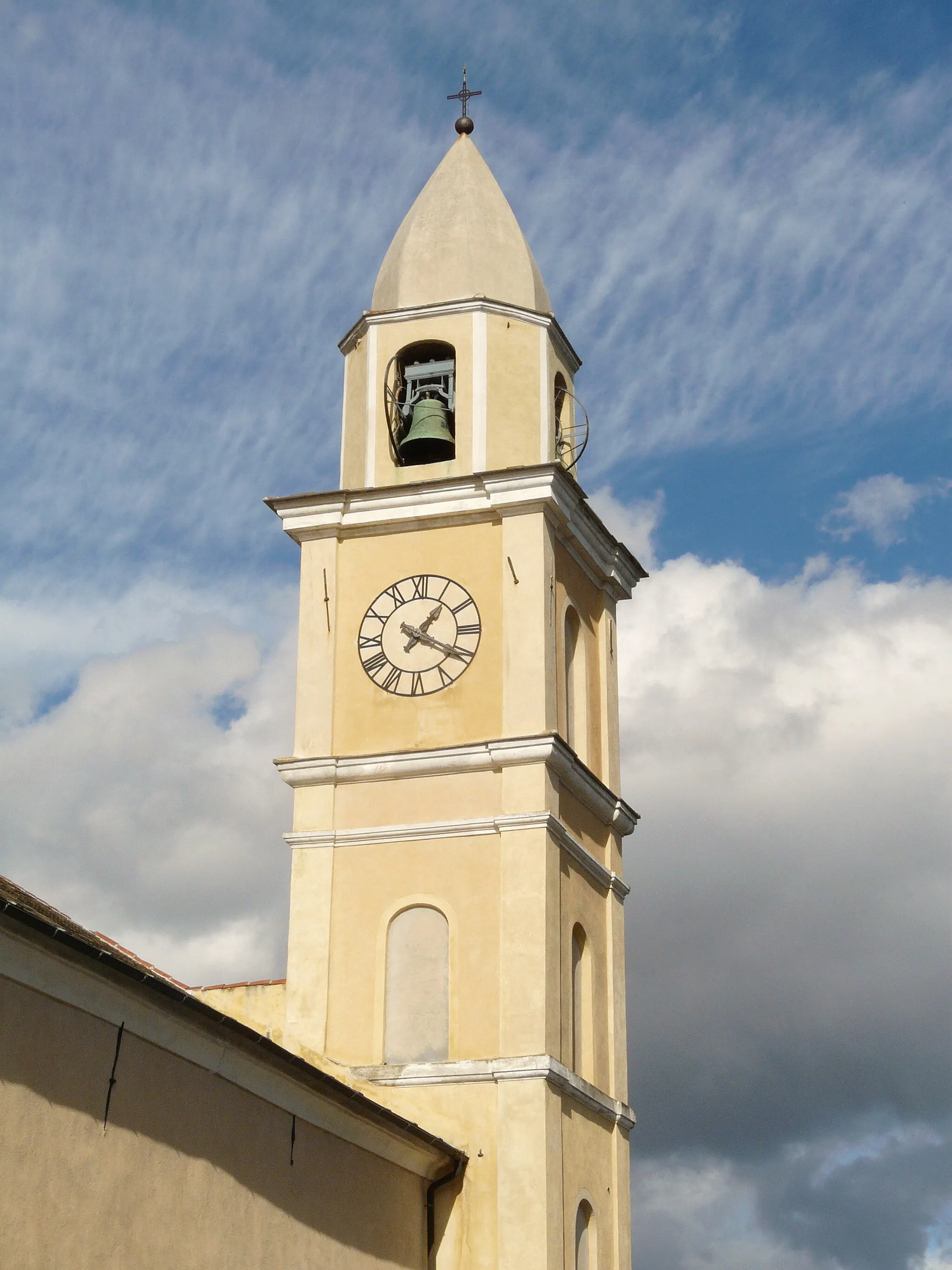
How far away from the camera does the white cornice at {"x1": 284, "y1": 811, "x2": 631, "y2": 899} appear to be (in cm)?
2192

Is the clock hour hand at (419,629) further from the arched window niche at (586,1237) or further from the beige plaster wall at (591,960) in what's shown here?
the arched window niche at (586,1237)

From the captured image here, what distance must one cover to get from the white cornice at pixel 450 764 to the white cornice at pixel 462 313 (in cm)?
642

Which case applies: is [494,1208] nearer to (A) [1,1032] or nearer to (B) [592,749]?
(B) [592,749]

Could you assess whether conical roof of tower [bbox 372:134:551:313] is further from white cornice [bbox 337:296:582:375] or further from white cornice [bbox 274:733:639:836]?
white cornice [bbox 274:733:639:836]

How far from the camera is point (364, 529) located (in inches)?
959

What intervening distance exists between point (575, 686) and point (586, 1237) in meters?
7.00

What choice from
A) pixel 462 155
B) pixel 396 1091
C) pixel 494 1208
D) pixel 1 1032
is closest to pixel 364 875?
pixel 396 1091

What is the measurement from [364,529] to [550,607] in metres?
2.81

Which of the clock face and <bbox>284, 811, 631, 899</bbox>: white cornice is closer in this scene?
<bbox>284, 811, 631, 899</bbox>: white cornice

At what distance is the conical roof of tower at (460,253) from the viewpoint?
25844 mm

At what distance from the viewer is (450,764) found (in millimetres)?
22562

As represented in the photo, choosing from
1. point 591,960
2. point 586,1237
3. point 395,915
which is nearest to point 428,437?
point 395,915

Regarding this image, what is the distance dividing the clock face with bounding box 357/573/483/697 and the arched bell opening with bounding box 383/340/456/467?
2.06m

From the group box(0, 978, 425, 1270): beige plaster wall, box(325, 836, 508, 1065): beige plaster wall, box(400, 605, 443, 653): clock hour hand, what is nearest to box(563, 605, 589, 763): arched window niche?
box(400, 605, 443, 653): clock hour hand
